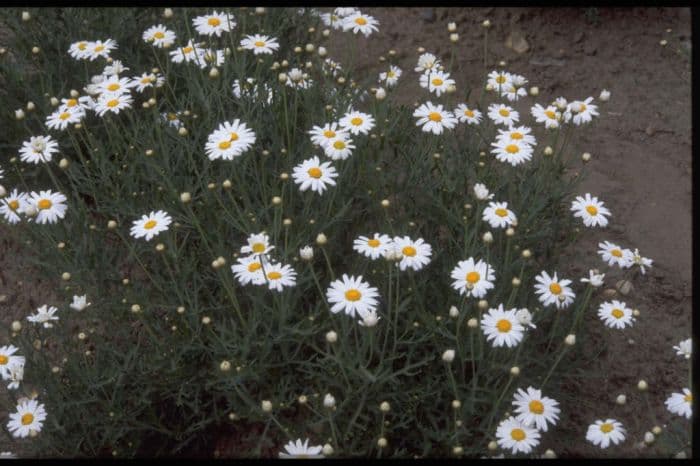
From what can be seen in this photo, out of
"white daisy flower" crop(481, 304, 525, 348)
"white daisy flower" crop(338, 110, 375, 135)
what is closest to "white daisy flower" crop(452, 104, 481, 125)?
"white daisy flower" crop(338, 110, 375, 135)

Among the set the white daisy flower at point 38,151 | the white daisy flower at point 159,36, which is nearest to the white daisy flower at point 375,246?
the white daisy flower at point 38,151

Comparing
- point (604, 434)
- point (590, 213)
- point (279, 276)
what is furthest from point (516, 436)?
point (590, 213)

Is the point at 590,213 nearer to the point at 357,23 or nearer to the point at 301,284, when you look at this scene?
the point at 301,284

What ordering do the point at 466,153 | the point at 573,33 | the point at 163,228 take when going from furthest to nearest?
Result: the point at 573,33
the point at 466,153
the point at 163,228

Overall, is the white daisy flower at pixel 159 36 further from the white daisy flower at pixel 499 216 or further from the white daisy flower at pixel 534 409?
the white daisy flower at pixel 534 409

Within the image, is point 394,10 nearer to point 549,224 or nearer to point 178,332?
point 549,224

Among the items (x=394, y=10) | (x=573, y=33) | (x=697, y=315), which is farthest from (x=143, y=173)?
(x=573, y=33)
